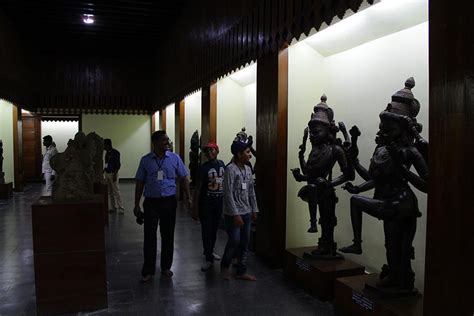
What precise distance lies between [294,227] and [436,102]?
290cm

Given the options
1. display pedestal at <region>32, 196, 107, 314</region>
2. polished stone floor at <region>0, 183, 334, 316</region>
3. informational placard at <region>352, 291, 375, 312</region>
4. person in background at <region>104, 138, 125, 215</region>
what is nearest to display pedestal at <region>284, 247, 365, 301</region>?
polished stone floor at <region>0, 183, 334, 316</region>

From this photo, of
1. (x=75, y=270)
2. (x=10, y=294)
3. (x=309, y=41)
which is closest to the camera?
(x=75, y=270)

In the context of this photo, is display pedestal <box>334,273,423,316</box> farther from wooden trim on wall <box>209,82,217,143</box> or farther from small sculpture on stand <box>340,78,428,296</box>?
wooden trim on wall <box>209,82,217,143</box>

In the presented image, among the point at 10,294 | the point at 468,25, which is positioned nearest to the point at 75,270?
the point at 10,294

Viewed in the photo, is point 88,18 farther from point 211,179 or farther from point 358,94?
point 358,94

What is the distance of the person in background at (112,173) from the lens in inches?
359

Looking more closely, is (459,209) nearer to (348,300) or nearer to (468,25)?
(468,25)

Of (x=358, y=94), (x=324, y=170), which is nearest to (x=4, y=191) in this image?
(x=324, y=170)

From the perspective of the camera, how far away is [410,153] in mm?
3215

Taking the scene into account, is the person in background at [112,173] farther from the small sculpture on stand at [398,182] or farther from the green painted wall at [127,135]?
the green painted wall at [127,135]

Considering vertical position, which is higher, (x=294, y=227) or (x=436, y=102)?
(x=436, y=102)

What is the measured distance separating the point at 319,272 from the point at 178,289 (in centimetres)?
153

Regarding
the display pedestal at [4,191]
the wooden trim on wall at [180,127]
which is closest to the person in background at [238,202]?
the wooden trim on wall at [180,127]

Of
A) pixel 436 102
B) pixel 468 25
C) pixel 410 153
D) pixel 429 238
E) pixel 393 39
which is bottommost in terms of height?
pixel 429 238
